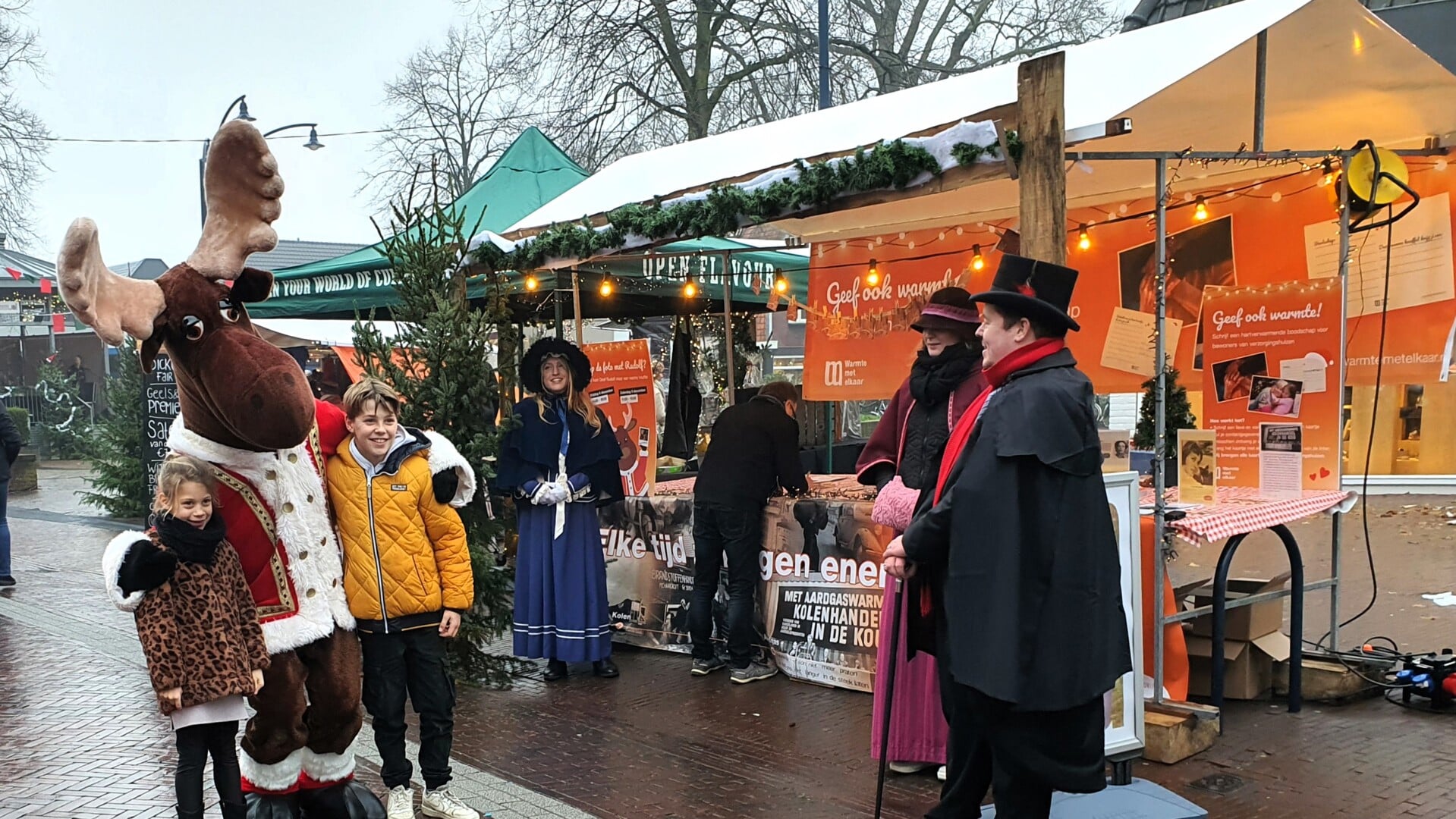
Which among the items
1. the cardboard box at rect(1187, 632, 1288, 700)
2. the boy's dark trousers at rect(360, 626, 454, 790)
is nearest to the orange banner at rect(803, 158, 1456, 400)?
the cardboard box at rect(1187, 632, 1288, 700)

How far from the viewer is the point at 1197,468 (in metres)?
6.09

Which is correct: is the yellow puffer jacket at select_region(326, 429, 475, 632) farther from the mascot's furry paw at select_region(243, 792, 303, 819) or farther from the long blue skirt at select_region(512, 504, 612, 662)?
the long blue skirt at select_region(512, 504, 612, 662)

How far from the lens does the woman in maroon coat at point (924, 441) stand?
15.6 ft

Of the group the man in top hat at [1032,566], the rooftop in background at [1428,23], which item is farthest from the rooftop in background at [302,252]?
the man in top hat at [1032,566]

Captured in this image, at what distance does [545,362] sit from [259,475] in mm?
2956

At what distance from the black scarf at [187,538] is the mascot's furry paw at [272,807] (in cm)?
99

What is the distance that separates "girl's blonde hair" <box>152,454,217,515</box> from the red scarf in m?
2.40

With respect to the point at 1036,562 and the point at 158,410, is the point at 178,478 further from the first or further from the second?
the point at 158,410

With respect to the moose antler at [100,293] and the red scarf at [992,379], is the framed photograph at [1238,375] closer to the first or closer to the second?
the red scarf at [992,379]

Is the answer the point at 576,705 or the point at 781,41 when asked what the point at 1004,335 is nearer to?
the point at 576,705

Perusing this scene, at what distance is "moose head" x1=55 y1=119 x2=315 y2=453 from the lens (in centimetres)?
377

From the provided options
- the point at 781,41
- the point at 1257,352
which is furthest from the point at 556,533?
the point at 781,41

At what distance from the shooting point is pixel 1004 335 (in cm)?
366

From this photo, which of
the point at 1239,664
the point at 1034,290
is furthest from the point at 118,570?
the point at 1239,664
